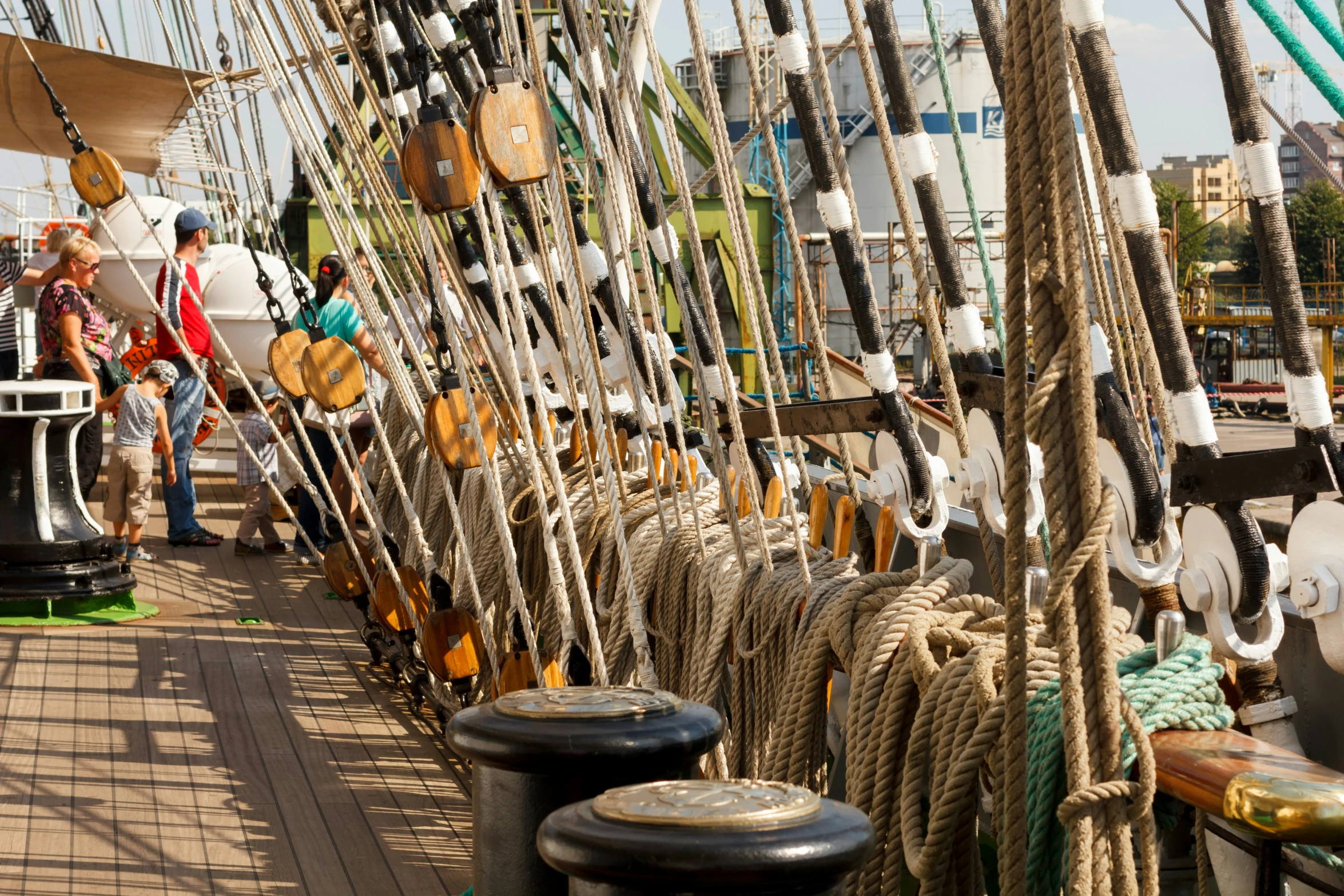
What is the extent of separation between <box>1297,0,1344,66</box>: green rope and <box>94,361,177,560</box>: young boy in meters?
4.75

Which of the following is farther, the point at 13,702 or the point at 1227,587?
the point at 13,702

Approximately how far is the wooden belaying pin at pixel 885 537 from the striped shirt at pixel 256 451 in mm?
4189

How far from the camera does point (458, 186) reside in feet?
8.64

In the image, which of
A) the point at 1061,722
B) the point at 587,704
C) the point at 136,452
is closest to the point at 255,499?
the point at 136,452

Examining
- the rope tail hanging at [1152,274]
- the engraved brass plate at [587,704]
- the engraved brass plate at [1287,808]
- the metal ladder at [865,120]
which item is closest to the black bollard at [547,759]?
the engraved brass plate at [587,704]

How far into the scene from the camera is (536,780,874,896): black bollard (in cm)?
104

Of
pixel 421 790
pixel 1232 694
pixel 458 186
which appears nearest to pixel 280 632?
pixel 421 790

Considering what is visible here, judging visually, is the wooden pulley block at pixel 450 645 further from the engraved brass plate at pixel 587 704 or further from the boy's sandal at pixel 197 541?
the boy's sandal at pixel 197 541

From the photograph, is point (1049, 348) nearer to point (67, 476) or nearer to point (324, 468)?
point (67, 476)

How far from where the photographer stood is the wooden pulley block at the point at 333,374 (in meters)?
3.97

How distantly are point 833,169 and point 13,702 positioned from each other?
8.85 ft

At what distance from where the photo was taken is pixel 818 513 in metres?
2.86

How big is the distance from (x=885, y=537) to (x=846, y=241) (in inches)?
21.6

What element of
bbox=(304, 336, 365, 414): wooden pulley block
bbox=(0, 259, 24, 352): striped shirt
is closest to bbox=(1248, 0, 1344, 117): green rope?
bbox=(304, 336, 365, 414): wooden pulley block
